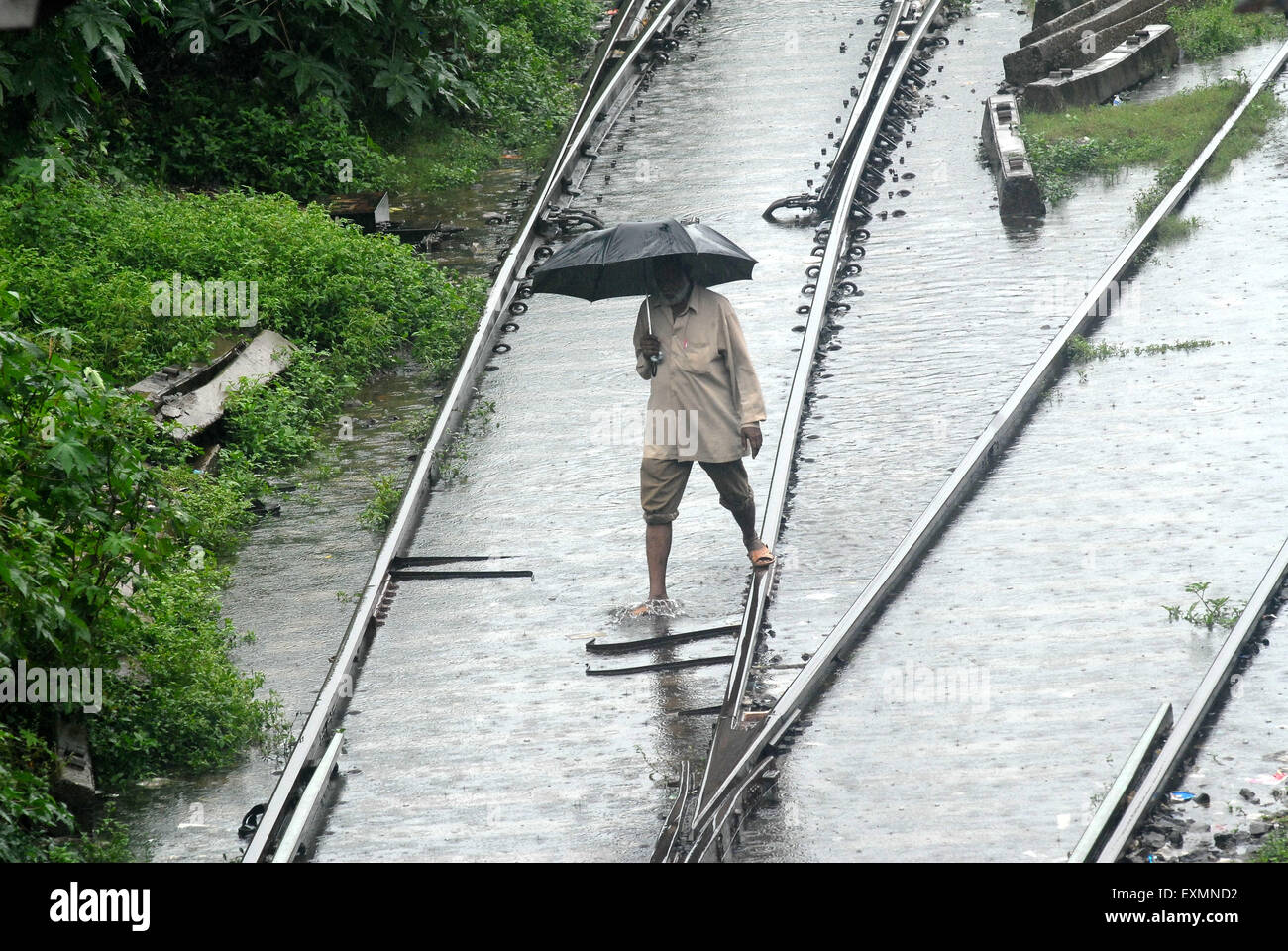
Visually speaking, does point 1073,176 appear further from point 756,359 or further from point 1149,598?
point 1149,598

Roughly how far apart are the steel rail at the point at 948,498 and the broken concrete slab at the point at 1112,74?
2.23 metres

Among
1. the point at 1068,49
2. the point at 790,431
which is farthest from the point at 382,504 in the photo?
the point at 1068,49

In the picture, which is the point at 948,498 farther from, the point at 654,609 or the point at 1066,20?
the point at 1066,20

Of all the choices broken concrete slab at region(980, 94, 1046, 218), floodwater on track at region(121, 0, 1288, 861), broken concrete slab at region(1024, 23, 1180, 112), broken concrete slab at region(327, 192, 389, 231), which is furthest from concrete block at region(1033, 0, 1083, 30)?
broken concrete slab at region(327, 192, 389, 231)

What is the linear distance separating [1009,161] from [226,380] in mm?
6905

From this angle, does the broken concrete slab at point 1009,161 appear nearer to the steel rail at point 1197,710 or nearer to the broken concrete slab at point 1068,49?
the broken concrete slab at point 1068,49

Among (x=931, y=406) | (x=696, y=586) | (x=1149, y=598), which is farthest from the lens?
(x=931, y=406)

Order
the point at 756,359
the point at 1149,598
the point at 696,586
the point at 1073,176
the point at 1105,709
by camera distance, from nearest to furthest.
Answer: the point at 1105,709
the point at 1149,598
the point at 696,586
the point at 756,359
the point at 1073,176

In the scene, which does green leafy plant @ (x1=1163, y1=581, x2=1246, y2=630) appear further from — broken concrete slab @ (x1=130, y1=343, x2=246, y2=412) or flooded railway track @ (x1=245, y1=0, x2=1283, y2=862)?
broken concrete slab @ (x1=130, y1=343, x2=246, y2=412)

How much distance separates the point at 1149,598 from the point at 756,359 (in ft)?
12.9

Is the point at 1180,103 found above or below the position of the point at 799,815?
above

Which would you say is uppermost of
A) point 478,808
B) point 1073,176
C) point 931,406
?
point 1073,176

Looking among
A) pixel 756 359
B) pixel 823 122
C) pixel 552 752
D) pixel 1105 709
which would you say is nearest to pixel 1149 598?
pixel 1105 709

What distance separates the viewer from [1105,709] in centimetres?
731
